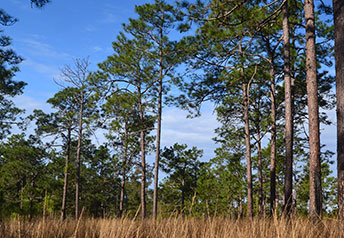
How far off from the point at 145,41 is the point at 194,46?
8.26 meters

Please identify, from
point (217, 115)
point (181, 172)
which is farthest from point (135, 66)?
point (181, 172)

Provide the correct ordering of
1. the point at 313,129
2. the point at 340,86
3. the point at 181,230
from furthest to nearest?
the point at 313,129, the point at 340,86, the point at 181,230

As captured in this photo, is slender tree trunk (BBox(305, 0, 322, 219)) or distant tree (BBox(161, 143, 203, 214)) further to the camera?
distant tree (BBox(161, 143, 203, 214))

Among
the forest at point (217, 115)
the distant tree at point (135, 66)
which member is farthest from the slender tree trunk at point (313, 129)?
the distant tree at point (135, 66)

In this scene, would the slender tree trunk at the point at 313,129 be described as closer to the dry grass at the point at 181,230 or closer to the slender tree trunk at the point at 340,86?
the slender tree trunk at the point at 340,86

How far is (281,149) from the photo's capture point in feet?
74.1

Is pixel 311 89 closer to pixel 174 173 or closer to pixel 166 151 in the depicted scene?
pixel 166 151

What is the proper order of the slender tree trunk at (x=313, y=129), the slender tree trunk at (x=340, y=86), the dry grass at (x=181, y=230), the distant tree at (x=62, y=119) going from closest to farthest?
the dry grass at (x=181, y=230), the slender tree trunk at (x=340, y=86), the slender tree trunk at (x=313, y=129), the distant tree at (x=62, y=119)

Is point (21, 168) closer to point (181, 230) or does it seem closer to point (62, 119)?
point (62, 119)

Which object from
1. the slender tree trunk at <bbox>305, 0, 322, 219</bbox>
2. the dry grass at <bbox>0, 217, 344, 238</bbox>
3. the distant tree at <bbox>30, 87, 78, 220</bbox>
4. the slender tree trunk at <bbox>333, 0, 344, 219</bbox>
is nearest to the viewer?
the dry grass at <bbox>0, 217, 344, 238</bbox>

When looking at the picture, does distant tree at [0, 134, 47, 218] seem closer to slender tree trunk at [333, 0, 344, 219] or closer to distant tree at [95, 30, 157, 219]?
distant tree at [95, 30, 157, 219]

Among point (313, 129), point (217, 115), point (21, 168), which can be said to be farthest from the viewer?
point (21, 168)

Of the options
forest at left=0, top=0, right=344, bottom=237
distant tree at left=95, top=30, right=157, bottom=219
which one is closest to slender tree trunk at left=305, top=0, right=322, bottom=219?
forest at left=0, top=0, right=344, bottom=237

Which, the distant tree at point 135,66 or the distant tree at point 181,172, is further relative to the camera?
the distant tree at point 181,172
